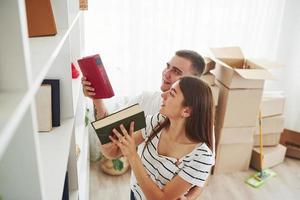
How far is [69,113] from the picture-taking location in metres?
1.21

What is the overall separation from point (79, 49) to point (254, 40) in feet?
5.85

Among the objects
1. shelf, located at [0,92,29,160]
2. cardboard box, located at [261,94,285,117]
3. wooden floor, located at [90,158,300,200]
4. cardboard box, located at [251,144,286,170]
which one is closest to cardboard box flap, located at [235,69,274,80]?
cardboard box, located at [261,94,285,117]

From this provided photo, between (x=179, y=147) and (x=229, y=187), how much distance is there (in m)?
1.46

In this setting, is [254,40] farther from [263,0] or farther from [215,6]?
[215,6]

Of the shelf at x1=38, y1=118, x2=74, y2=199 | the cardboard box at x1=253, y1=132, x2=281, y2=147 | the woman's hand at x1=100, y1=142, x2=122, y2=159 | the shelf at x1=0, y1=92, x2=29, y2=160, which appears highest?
the shelf at x1=0, y1=92, x2=29, y2=160

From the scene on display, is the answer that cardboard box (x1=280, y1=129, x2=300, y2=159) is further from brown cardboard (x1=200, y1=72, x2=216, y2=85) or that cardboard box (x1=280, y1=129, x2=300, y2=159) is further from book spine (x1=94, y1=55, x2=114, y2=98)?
book spine (x1=94, y1=55, x2=114, y2=98)

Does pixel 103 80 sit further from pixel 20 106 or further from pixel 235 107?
pixel 235 107

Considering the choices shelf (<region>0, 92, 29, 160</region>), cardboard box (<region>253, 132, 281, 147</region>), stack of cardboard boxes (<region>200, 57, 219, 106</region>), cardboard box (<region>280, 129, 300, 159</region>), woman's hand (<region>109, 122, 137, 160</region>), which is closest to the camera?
shelf (<region>0, 92, 29, 160</region>)

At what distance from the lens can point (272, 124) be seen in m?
2.74

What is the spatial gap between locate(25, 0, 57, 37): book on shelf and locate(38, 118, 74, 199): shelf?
368 millimetres

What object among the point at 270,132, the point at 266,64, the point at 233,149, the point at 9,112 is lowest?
the point at 233,149

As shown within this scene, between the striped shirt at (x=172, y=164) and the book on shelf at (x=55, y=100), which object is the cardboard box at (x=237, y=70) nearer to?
the striped shirt at (x=172, y=164)

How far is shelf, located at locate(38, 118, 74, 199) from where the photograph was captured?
854 millimetres

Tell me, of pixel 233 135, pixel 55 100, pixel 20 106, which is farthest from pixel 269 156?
pixel 20 106
